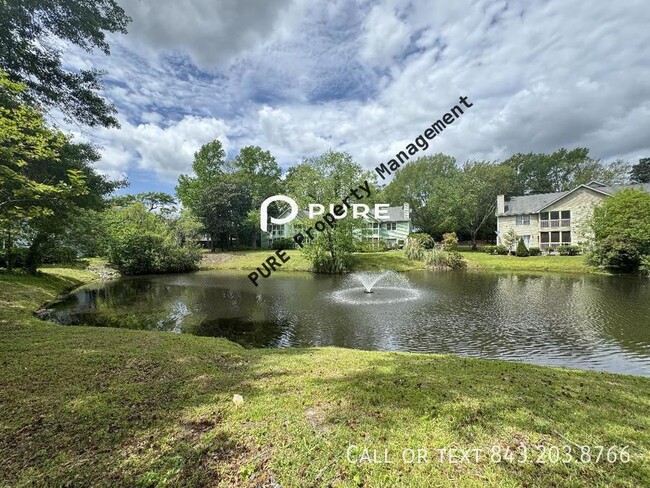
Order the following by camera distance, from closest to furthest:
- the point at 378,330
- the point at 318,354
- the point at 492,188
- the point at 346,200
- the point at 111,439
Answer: the point at 111,439 → the point at 318,354 → the point at 378,330 → the point at 346,200 → the point at 492,188

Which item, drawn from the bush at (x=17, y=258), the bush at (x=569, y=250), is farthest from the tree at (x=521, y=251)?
the bush at (x=17, y=258)

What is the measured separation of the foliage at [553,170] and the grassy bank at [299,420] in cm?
6166

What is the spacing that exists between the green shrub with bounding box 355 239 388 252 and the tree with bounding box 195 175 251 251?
1875 cm

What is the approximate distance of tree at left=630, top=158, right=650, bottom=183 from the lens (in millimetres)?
53441

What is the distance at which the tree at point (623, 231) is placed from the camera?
23.2m

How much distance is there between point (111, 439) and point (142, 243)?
31080 mm

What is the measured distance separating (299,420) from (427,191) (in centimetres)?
5040

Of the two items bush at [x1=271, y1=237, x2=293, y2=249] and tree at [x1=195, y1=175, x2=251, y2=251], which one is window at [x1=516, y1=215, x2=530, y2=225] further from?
tree at [x1=195, y1=175, x2=251, y2=251]

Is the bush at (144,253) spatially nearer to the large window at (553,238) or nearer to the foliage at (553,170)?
the large window at (553,238)

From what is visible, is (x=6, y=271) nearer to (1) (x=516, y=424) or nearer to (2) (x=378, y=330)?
(2) (x=378, y=330)

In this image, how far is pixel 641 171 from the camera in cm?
5444

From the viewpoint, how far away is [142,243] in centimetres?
3025

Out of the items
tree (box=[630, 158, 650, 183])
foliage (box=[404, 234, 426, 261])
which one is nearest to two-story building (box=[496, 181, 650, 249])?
foliage (box=[404, 234, 426, 261])

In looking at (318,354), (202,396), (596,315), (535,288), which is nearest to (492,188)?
(535,288)
